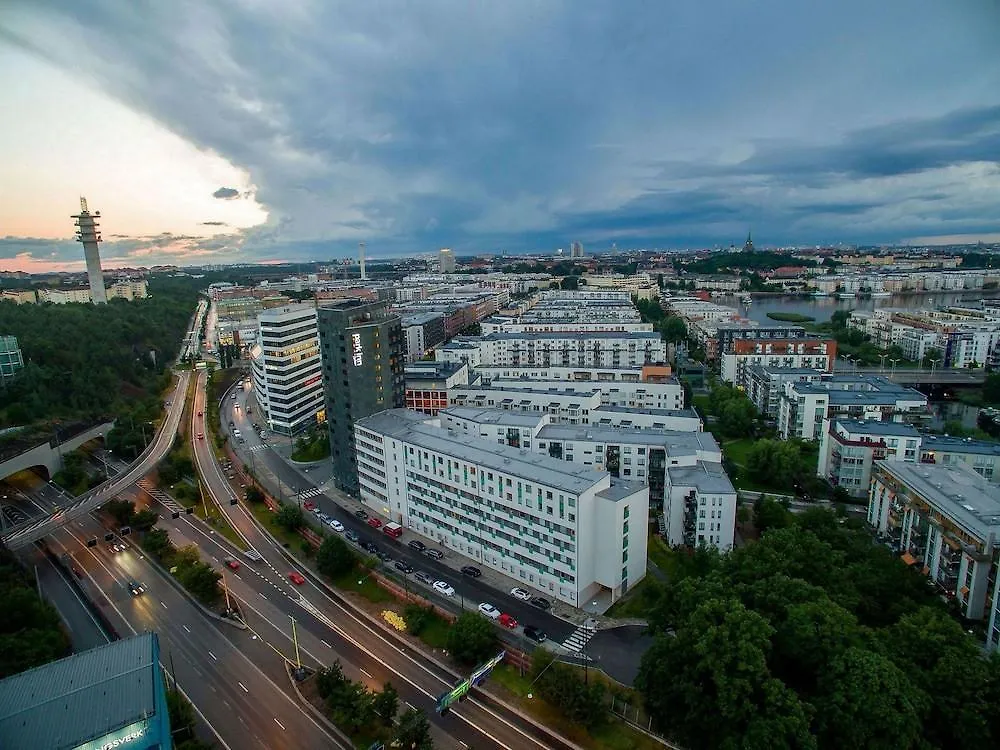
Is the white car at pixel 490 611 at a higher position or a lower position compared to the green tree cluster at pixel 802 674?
lower

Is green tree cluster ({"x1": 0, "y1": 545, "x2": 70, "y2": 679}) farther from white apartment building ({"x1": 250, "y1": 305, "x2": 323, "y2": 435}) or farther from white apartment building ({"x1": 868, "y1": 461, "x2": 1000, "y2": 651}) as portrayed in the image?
Result: white apartment building ({"x1": 868, "y1": 461, "x2": 1000, "y2": 651})

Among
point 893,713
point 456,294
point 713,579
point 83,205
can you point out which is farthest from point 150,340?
point 893,713

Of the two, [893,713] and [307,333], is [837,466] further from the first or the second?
[307,333]

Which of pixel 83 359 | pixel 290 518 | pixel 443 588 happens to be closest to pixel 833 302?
pixel 443 588

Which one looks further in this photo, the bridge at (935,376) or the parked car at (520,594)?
the bridge at (935,376)

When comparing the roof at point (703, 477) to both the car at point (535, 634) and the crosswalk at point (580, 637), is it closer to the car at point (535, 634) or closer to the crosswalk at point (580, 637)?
the crosswalk at point (580, 637)

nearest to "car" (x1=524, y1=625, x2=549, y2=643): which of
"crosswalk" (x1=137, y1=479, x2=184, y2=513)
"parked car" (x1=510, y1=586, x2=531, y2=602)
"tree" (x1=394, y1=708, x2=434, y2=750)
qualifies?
"parked car" (x1=510, y1=586, x2=531, y2=602)

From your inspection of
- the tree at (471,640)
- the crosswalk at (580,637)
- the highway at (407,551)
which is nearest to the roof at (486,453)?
the highway at (407,551)

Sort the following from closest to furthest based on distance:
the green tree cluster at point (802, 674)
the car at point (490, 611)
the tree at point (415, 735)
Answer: the green tree cluster at point (802, 674) → the tree at point (415, 735) → the car at point (490, 611)
